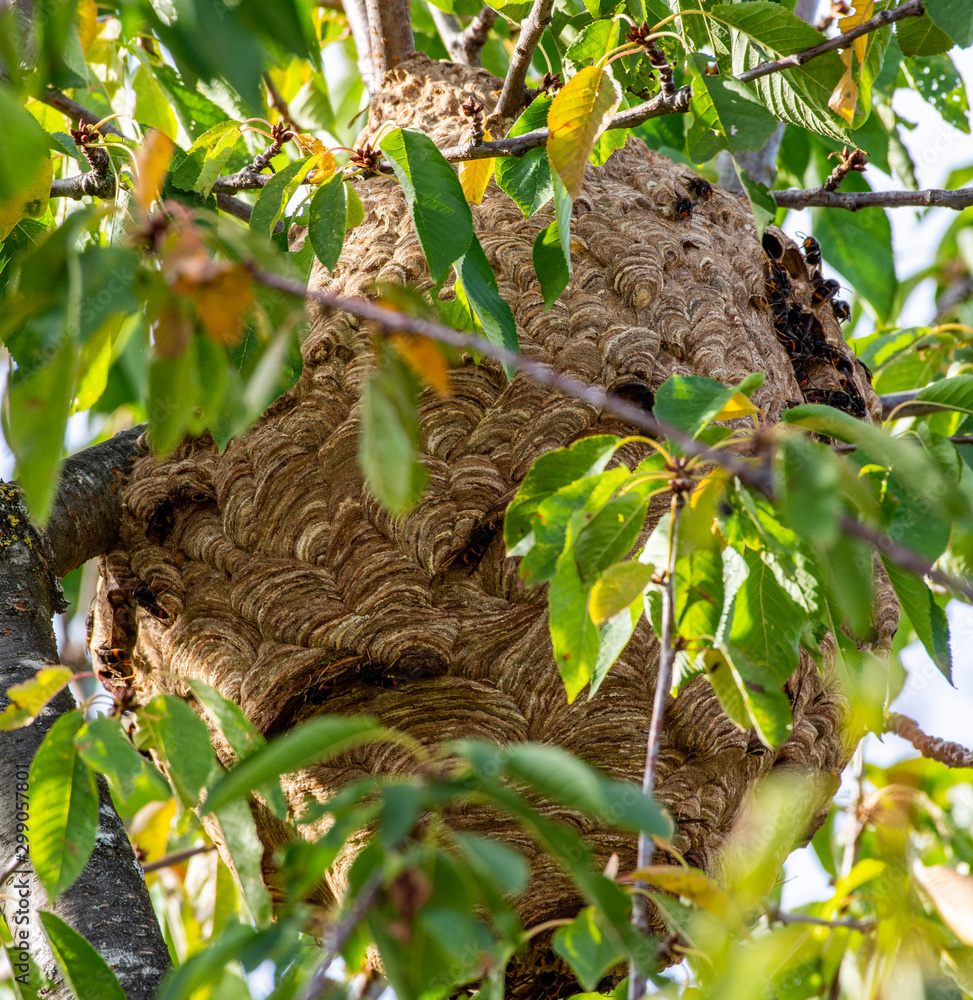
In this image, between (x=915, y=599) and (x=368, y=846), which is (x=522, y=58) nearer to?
(x=915, y=599)

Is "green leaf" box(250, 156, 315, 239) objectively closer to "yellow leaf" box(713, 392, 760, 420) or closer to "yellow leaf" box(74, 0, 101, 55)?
"yellow leaf" box(74, 0, 101, 55)

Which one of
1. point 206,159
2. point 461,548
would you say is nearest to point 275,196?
point 206,159

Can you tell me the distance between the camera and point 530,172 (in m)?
1.88

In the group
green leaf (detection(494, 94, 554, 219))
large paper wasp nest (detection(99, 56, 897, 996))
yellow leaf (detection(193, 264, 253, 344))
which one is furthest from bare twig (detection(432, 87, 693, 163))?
yellow leaf (detection(193, 264, 253, 344))

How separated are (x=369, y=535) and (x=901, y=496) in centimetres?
106

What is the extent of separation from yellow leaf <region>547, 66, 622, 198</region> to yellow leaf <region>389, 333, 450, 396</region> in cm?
80

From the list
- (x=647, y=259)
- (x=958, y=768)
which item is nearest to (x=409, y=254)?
(x=647, y=259)

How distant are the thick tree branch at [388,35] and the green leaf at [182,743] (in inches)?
86.0

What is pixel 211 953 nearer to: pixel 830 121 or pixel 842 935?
pixel 842 935

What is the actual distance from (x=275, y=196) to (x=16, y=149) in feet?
3.09

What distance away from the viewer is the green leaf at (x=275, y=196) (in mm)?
1783

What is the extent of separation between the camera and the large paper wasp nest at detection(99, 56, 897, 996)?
1874 millimetres

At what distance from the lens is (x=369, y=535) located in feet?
6.65

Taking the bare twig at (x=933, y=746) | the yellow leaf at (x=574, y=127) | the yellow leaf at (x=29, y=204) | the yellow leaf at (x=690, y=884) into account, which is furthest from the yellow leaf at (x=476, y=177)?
the bare twig at (x=933, y=746)
